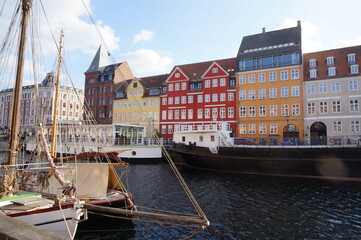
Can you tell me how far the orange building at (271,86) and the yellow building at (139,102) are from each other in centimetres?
1701

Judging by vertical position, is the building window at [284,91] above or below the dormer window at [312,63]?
below

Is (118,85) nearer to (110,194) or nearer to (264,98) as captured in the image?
(264,98)

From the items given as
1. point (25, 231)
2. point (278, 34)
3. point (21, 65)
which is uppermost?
point (278, 34)

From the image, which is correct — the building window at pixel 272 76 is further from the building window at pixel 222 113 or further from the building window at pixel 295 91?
the building window at pixel 222 113

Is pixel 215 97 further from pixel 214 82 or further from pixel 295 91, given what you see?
pixel 295 91

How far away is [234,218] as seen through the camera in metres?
11.8

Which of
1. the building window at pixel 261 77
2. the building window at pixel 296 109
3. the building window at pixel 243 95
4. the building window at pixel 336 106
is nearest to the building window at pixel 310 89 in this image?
the building window at pixel 296 109

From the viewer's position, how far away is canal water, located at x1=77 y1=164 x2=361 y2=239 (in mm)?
10016

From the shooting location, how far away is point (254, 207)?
1345cm

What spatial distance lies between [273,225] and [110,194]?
7.59 metres

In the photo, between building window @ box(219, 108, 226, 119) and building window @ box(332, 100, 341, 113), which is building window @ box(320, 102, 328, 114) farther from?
building window @ box(219, 108, 226, 119)

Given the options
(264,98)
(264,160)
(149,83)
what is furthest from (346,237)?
(149,83)

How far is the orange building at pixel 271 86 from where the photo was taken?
118 feet

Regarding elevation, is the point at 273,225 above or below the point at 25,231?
below
